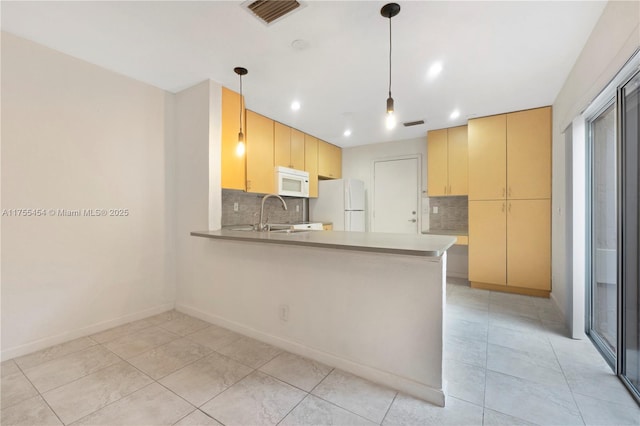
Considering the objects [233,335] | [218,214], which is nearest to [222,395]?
[233,335]

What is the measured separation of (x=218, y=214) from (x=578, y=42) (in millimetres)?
3355

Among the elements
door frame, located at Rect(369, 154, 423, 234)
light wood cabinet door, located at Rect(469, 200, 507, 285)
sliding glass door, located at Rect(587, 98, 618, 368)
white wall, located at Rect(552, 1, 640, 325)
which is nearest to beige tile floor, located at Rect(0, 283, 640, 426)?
sliding glass door, located at Rect(587, 98, 618, 368)

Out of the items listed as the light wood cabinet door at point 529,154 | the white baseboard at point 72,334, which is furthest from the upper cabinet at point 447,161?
the white baseboard at point 72,334

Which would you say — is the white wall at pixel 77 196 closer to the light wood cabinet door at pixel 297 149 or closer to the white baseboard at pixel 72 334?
the white baseboard at pixel 72 334

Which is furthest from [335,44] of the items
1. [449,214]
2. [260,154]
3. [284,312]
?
[449,214]

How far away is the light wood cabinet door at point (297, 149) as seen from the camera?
412 cm

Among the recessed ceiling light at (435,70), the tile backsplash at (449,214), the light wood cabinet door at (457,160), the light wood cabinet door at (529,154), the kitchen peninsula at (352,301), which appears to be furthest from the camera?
the tile backsplash at (449,214)

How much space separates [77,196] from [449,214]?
4.71 metres

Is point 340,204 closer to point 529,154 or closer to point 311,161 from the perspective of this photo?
point 311,161

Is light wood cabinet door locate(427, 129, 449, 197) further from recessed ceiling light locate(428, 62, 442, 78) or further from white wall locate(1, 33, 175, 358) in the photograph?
white wall locate(1, 33, 175, 358)

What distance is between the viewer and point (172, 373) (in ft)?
5.99

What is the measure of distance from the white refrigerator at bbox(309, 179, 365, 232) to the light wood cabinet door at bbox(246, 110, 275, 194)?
52.6 inches

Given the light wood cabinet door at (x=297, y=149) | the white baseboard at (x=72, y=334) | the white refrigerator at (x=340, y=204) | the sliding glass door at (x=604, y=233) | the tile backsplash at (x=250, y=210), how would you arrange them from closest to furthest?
the sliding glass door at (x=604, y=233)
the white baseboard at (x=72, y=334)
the tile backsplash at (x=250, y=210)
the light wood cabinet door at (x=297, y=149)
the white refrigerator at (x=340, y=204)

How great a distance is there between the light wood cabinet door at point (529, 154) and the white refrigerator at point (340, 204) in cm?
221
